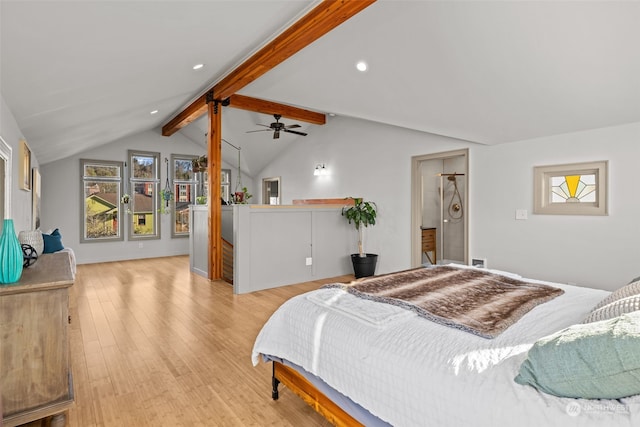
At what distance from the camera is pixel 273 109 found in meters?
6.35

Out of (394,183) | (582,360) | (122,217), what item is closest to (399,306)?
(582,360)

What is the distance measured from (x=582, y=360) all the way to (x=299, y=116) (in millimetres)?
6230

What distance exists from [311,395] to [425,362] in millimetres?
790

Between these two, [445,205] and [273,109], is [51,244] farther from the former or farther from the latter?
[445,205]

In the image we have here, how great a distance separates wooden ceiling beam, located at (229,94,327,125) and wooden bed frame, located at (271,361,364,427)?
15.9ft

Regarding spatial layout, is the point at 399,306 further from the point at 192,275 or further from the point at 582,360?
the point at 192,275

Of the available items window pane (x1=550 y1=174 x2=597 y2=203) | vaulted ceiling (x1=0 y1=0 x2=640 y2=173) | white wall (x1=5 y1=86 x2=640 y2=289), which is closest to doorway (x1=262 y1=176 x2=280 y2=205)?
white wall (x1=5 y1=86 x2=640 y2=289)

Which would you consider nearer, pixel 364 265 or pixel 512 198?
pixel 512 198

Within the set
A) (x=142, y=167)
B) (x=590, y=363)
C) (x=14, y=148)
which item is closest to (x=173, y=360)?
(x=14, y=148)

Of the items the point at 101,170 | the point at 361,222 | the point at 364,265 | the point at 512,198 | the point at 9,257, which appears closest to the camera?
the point at 9,257

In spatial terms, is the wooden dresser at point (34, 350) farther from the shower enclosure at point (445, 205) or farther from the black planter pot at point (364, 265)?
the shower enclosure at point (445, 205)

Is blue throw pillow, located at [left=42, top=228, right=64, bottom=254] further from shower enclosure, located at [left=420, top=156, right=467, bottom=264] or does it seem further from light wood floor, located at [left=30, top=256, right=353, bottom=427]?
shower enclosure, located at [left=420, top=156, right=467, bottom=264]

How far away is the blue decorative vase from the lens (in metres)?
1.71

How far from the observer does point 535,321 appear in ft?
5.23
